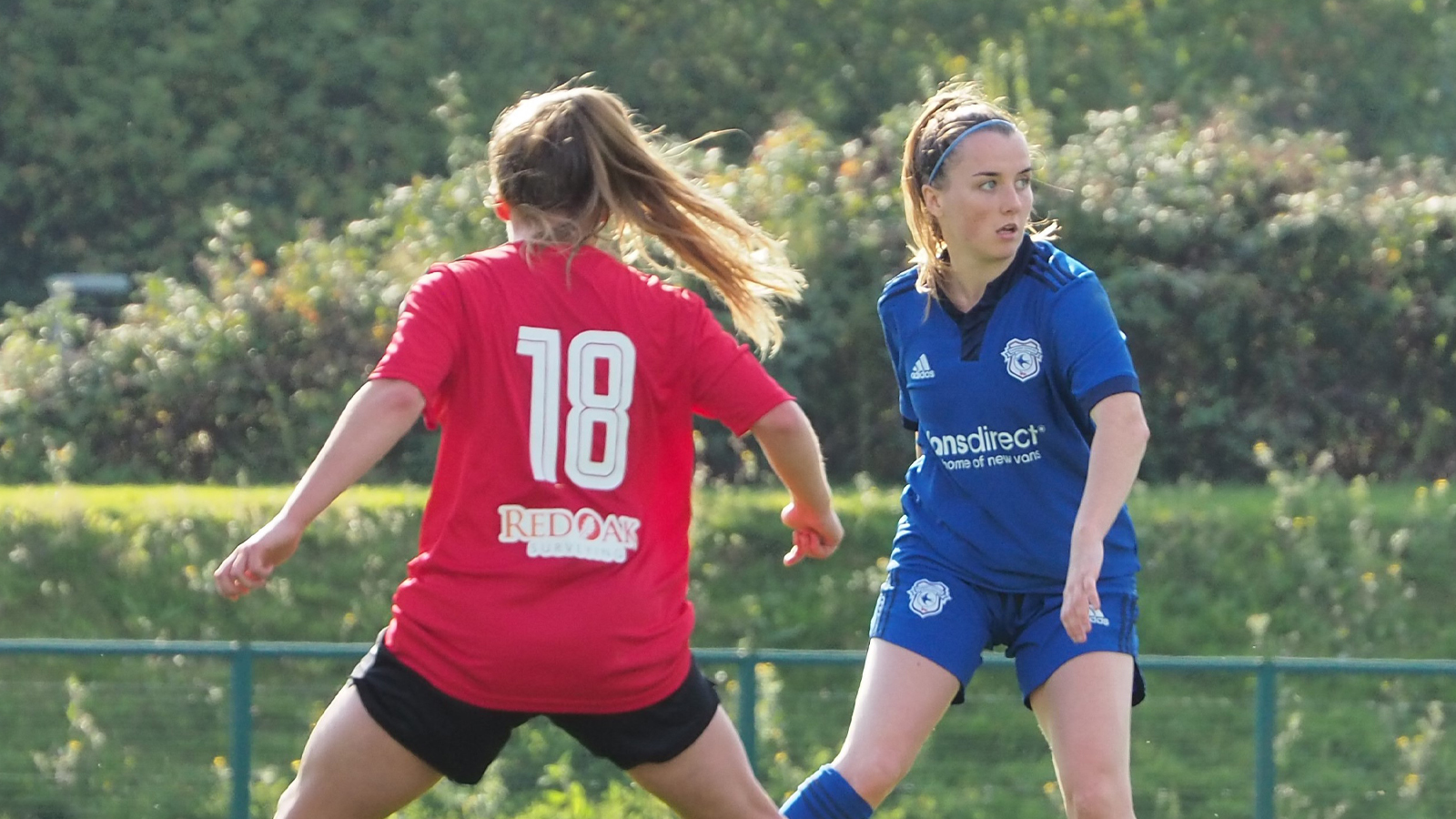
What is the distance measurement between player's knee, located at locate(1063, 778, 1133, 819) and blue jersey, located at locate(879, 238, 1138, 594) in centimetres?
41

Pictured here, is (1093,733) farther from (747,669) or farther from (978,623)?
(747,669)

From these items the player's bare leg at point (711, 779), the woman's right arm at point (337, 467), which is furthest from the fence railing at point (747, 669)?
the woman's right arm at point (337, 467)

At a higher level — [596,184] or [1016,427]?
[596,184]

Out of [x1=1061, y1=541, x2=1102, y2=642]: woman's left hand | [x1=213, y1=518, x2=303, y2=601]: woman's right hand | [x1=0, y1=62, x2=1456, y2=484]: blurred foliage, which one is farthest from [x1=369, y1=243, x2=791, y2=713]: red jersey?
[x1=0, y1=62, x2=1456, y2=484]: blurred foliage

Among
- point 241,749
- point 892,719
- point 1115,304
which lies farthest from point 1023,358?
point 1115,304

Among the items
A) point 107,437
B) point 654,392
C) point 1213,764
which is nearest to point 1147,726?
point 1213,764

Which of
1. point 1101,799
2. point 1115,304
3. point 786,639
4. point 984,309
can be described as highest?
point 1115,304

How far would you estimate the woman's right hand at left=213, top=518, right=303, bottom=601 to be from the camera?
10.9 ft

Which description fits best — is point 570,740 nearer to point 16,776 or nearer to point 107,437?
point 16,776

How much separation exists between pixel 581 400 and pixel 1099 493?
112cm

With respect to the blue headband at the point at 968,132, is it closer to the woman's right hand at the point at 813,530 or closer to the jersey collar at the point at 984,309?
the jersey collar at the point at 984,309

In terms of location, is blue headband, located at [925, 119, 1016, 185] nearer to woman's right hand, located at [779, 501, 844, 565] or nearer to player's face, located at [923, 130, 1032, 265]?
player's face, located at [923, 130, 1032, 265]

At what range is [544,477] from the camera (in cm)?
338

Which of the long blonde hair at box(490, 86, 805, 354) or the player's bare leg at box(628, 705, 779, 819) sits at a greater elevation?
the long blonde hair at box(490, 86, 805, 354)
